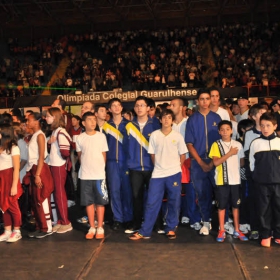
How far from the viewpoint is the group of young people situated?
5520 mm

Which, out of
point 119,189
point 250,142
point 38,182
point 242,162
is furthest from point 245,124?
point 38,182

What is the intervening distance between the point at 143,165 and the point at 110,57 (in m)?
23.0

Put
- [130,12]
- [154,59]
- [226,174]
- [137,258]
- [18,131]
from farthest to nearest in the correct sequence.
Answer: [130,12]
[154,59]
[18,131]
[226,174]
[137,258]

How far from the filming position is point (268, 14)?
99.4 ft

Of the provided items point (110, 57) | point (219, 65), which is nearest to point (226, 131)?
point (219, 65)

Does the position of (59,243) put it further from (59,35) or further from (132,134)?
(59,35)

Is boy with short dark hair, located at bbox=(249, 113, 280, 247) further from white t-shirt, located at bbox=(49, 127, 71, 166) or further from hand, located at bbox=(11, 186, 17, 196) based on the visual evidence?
hand, located at bbox=(11, 186, 17, 196)

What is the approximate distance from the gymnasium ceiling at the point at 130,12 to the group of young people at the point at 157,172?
24257mm

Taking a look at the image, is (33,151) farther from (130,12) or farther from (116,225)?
(130,12)

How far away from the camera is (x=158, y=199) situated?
5789 millimetres

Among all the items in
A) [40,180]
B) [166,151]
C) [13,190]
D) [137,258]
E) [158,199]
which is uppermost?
[166,151]

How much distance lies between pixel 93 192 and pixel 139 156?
832mm

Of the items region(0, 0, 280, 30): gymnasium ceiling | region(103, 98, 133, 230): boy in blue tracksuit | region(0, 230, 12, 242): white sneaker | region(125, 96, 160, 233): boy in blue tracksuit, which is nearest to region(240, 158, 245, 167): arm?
region(125, 96, 160, 233): boy in blue tracksuit

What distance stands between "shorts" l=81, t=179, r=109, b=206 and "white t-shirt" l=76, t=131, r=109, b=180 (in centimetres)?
8
